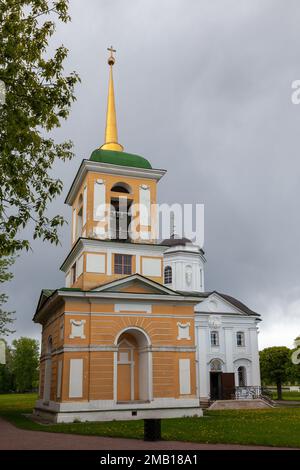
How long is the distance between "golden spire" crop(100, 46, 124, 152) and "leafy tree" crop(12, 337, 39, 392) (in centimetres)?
6086

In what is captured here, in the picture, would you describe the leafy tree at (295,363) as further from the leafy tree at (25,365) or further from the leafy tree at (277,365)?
the leafy tree at (25,365)

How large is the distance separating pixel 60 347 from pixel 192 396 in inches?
258

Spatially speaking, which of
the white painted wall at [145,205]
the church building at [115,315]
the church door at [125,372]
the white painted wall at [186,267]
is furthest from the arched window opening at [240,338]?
the white painted wall at [145,205]

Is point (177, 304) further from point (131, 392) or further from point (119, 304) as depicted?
point (131, 392)

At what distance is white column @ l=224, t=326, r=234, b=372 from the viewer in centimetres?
4025

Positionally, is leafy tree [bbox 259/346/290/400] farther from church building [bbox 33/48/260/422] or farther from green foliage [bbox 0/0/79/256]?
green foliage [bbox 0/0/79/256]

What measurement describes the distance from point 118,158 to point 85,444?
15761 mm

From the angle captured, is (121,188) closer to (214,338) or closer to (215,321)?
(215,321)

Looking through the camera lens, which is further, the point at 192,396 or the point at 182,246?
the point at 182,246

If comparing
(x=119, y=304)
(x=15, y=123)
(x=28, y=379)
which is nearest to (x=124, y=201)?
(x=119, y=304)

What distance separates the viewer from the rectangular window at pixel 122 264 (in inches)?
939

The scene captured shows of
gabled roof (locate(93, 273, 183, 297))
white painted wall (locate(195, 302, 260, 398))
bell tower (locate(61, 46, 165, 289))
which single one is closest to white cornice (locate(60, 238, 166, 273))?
bell tower (locate(61, 46, 165, 289))

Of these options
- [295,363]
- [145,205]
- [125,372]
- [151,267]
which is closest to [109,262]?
[151,267]

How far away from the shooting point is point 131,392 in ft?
74.9
